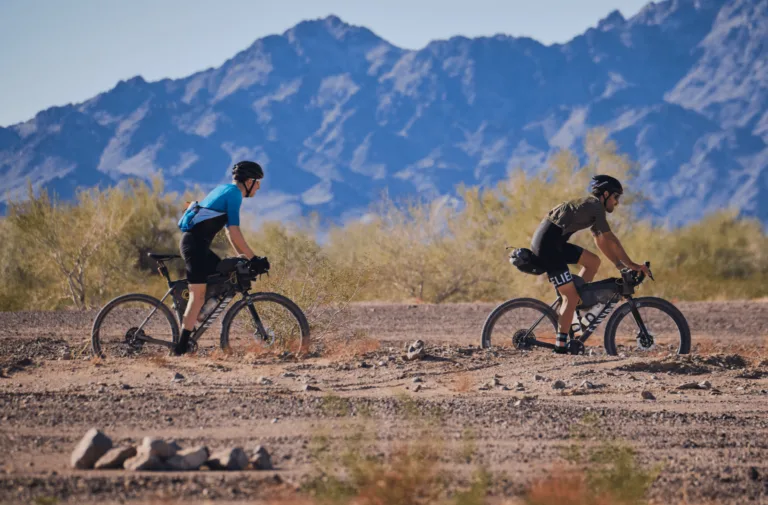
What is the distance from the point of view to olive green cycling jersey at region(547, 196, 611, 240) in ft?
33.3

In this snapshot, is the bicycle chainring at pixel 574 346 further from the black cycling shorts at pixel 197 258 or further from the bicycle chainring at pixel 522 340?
the black cycling shorts at pixel 197 258

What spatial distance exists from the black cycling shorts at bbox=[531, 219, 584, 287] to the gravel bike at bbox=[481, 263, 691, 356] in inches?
11.4

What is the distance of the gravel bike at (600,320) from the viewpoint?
10.7 metres

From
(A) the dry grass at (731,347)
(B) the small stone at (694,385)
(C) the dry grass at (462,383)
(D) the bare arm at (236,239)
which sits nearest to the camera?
(C) the dry grass at (462,383)

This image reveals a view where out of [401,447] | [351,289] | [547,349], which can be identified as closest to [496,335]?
[547,349]

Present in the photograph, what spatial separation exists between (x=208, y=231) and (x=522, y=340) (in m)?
3.60

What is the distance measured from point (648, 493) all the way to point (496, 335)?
589 cm

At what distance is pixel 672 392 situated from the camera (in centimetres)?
872

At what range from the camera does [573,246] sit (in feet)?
34.4

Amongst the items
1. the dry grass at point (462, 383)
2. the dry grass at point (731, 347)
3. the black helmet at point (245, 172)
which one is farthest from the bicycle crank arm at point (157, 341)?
the dry grass at point (731, 347)

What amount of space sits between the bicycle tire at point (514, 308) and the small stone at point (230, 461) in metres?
5.59

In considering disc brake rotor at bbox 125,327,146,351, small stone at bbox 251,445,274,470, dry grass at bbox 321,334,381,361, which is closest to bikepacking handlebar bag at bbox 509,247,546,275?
dry grass at bbox 321,334,381,361

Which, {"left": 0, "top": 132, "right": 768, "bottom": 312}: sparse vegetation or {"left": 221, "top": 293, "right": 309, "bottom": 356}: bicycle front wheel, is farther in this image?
{"left": 0, "top": 132, "right": 768, "bottom": 312}: sparse vegetation

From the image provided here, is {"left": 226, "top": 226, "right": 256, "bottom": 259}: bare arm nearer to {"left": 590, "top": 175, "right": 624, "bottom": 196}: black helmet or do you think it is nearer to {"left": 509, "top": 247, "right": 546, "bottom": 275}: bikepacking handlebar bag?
{"left": 509, "top": 247, "right": 546, "bottom": 275}: bikepacking handlebar bag
